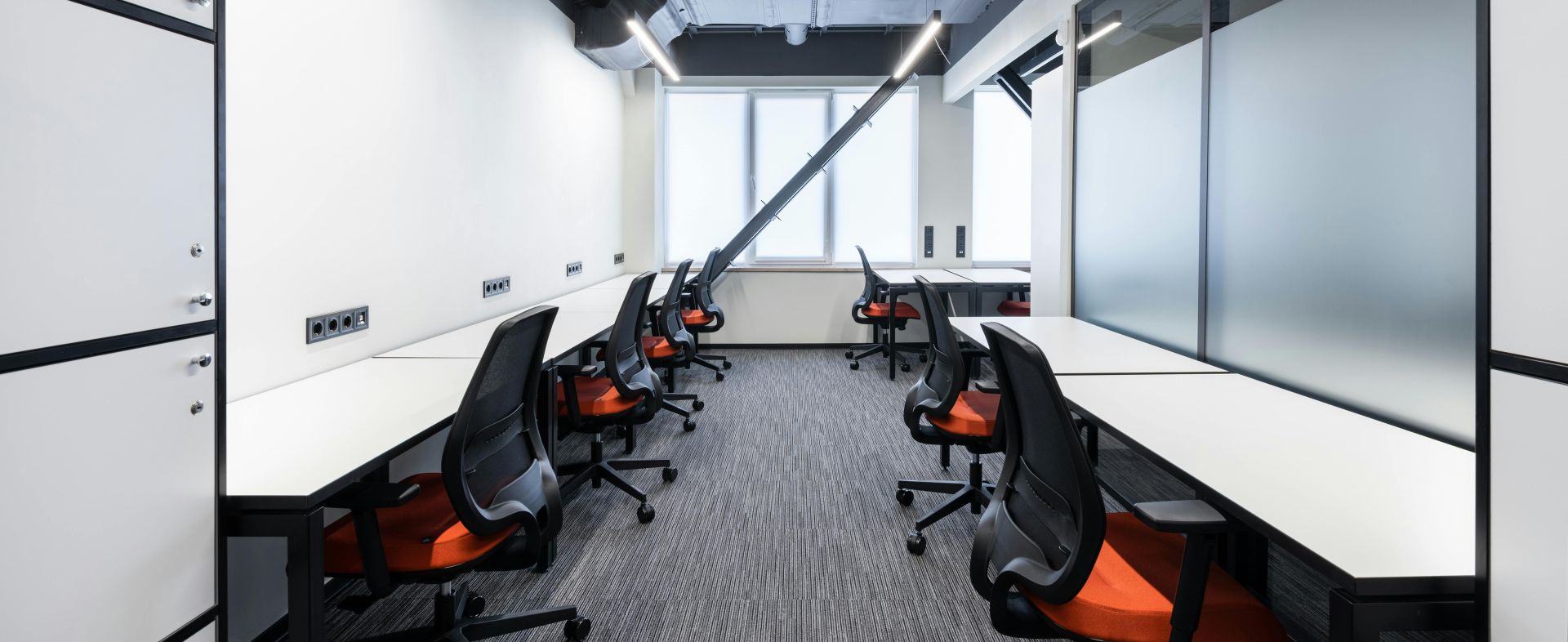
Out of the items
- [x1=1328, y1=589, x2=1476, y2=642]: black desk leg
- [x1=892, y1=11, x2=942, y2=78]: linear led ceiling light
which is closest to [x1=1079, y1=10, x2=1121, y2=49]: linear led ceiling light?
[x1=892, y1=11, x2=942, y2=78]: linear led ceiling light

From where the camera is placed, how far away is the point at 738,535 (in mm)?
2625

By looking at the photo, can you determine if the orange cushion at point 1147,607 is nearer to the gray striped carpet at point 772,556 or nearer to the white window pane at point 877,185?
the gray striped carpet at point 772,556

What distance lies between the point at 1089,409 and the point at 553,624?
5.01ft

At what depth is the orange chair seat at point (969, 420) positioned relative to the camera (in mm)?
2385

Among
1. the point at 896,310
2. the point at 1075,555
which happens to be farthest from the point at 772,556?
the point at 896,310

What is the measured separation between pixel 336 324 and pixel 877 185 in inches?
200

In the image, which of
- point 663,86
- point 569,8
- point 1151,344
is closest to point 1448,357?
point 1151,344

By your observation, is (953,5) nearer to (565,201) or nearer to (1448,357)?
(565,201)

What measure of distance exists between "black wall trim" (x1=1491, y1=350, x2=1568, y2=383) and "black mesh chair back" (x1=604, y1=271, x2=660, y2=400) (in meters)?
2.25

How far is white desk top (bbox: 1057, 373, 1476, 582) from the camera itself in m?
1.01

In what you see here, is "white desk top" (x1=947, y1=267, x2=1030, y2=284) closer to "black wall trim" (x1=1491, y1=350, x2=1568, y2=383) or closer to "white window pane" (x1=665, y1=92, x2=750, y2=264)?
"white window pane" (x1=665, y1=92, x2=750, y2=264)

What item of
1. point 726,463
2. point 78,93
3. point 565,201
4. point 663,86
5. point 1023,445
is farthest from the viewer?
point 663,86

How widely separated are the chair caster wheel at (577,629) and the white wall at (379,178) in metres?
0.79

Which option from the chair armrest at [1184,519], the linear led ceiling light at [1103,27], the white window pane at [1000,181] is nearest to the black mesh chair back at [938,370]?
the chair armrest at [1184,519]
